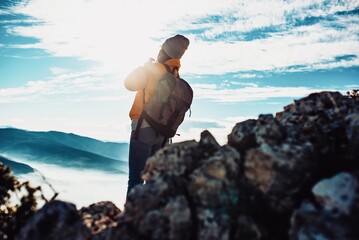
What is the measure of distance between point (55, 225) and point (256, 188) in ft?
11.2

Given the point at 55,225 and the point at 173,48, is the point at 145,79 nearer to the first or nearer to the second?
the point at 173,48

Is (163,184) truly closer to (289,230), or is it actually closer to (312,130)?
(289,230)

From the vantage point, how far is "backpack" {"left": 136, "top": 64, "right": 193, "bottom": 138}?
25.8ft

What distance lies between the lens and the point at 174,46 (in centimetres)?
838

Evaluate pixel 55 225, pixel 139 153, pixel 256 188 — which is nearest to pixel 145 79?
pixel 139 153

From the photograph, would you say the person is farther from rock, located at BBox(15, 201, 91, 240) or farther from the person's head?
rock, located at BBox(15, 201, 91, 240)

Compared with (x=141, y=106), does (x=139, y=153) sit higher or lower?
lower

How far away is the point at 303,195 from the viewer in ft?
15.4

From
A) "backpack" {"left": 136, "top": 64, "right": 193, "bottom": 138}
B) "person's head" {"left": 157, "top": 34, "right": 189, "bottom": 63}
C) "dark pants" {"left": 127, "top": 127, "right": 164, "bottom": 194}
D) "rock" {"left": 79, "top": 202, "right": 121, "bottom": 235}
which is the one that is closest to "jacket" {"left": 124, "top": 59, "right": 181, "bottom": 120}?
"backpack" {"left": 136, "top": 64, "right": 193, "bottom": 138}

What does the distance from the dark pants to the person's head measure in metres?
2.09

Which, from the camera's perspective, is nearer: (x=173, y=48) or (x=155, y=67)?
(x=155, y=67)

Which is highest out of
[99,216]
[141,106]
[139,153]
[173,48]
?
[173,48]

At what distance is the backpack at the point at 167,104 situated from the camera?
25.8ft

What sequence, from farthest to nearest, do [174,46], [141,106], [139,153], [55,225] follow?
[174,46] → [141,106] → [139,153] → [55,225]
